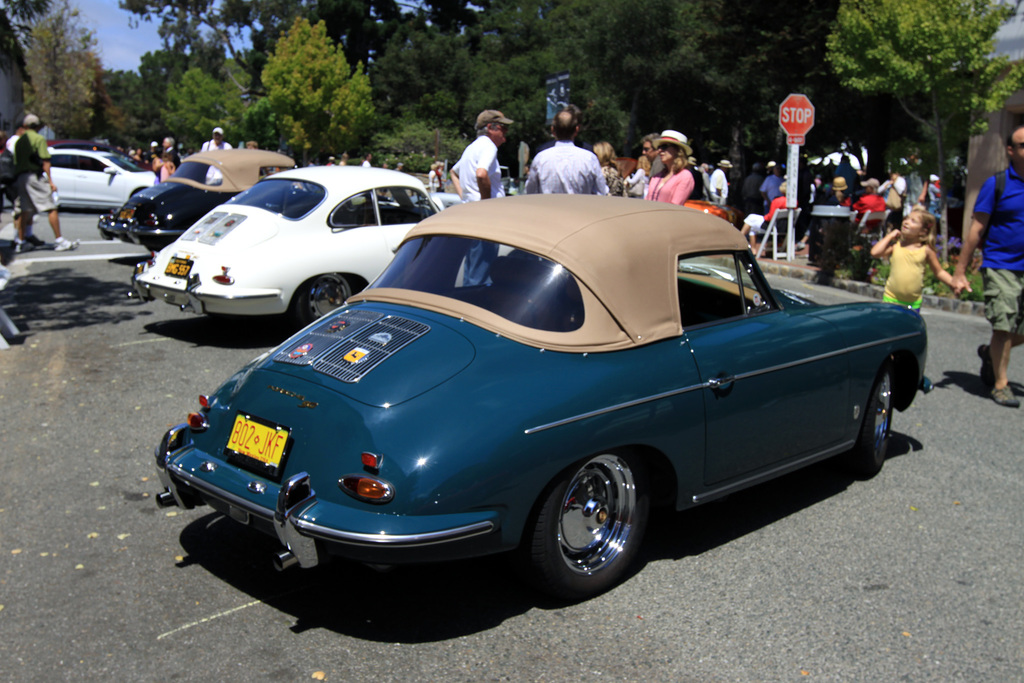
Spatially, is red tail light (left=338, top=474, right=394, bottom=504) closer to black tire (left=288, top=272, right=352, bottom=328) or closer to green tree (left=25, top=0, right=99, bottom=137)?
black tire (left=288, top=272, right=352, bottom=328)

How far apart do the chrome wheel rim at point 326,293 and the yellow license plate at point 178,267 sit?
1.09 m

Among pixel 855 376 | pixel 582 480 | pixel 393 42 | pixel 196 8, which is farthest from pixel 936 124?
pixel 196 8

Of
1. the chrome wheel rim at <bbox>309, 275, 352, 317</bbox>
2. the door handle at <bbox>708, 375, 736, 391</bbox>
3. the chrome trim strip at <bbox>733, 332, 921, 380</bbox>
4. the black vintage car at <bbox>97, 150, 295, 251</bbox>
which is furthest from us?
the black vintage car at <bbox>97, 150, 295, 251</bbox>

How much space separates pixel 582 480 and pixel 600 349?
56 centimetres

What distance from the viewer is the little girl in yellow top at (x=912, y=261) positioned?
22.2 ft

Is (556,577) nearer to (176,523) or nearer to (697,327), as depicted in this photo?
(697,327)

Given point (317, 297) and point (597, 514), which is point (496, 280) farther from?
point (317, 297)

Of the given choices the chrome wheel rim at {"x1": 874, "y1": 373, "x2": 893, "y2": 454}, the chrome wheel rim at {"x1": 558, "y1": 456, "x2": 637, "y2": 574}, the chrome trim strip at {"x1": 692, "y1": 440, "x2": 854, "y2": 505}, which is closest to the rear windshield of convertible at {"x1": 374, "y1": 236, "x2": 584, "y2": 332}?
the chrome wheel rim at {"x1": 558, "y1": 456, "x2": 637, "y2": 574}

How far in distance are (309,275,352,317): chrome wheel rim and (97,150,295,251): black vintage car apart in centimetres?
375

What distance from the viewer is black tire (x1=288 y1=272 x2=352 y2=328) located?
816 cm

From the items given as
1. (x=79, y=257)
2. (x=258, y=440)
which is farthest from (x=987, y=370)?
(x=79, y=257)

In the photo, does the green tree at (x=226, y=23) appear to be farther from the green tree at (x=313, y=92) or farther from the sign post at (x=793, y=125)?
the sign post at (x=793, y=125)

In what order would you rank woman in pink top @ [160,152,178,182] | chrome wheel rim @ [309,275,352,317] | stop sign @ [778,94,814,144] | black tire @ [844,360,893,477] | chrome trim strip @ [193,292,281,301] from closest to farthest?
black tire @ [844,360,893,477], chrome trim strip @ [193,292,281,301], chrome wheel rim @ [309,275,352,317], stop sign @ [778,94,814,144], woman in pink top @ [160,152,178,182]

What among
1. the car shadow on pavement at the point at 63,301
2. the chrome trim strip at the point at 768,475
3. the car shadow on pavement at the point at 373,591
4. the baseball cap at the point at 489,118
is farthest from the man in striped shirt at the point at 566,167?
the car shadow on pavement at the point at 63,301
